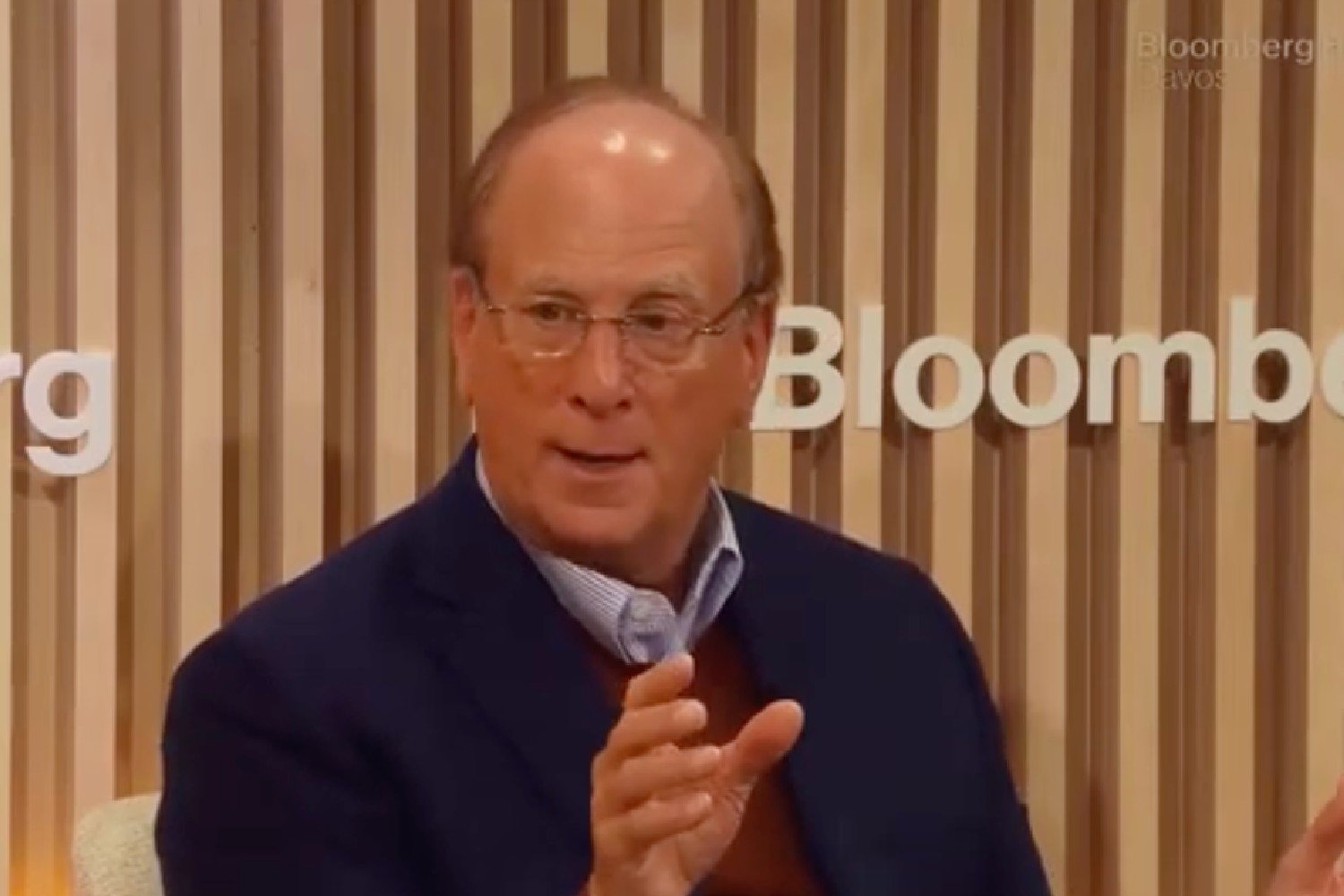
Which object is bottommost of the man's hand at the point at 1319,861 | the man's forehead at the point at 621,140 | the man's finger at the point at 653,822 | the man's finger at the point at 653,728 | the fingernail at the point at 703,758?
the man's hand at the point at 1319,861

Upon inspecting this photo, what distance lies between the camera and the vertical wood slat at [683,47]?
2.46 meters

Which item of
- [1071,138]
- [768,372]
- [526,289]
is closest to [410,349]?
[768,372]

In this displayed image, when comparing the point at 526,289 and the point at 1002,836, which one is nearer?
the point at 526,289

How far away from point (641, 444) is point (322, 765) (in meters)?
0.37

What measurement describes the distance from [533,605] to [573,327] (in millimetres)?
245

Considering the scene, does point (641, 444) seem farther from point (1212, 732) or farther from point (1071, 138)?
point (1212, 732)

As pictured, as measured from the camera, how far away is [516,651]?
1855 mm

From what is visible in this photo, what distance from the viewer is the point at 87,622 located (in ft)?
7.66

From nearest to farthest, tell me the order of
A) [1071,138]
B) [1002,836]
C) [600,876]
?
[600,876]
[1002,836]
[1071,138]

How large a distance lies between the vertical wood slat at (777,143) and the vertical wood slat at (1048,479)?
29 centimetres

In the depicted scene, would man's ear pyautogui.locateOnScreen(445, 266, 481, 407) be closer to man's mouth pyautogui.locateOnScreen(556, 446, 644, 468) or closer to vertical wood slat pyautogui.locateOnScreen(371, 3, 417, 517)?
man's mouth pyautogui.locateOnScreen(556, 446, 644, 468)

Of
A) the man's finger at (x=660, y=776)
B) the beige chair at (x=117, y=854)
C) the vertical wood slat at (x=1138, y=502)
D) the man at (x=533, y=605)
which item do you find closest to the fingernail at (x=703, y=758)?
the man's finger at (x=660, y=776)

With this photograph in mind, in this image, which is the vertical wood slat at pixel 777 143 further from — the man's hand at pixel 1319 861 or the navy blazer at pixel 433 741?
the man's hand at pixel 1319 861

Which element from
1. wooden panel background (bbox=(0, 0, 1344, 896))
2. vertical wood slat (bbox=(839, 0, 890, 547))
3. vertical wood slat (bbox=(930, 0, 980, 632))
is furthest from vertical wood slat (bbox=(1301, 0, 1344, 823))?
vertical wood slat (bbox=(839, 0, 890, 547))
